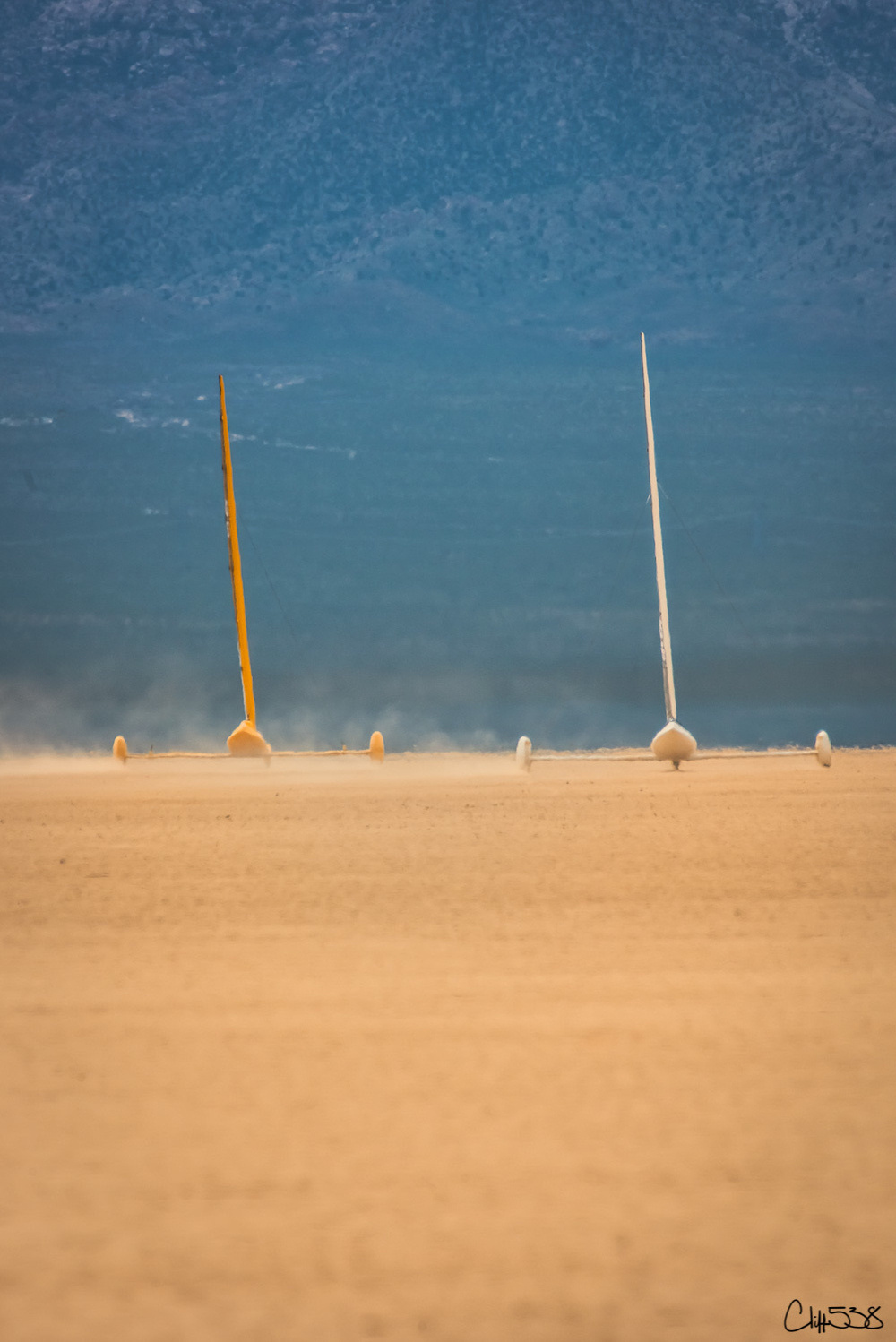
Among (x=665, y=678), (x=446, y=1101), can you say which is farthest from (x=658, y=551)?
(x=446, y=1101)

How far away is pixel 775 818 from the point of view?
1373cm

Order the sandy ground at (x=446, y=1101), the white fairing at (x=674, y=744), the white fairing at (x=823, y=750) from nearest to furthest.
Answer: the sandy ground at (x=446, y=1101)
the white fairing at (x=674, y=744)
the white fairing at (x=823, y=750)

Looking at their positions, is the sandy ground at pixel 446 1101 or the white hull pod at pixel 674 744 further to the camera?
the white hull pod at pixel 674 744

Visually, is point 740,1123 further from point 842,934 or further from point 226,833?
point 226,833

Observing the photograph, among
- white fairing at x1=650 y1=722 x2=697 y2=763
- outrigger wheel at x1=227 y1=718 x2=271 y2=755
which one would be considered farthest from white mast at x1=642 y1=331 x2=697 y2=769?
outrigger wheel at x1=227 y1=718 x2=271 y2=755

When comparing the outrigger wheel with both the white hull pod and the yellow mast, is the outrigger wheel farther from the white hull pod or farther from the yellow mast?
the white hull pod

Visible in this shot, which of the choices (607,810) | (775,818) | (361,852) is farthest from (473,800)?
(361,852)

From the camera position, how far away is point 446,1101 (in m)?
4.47

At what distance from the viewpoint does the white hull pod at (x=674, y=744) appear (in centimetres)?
1978

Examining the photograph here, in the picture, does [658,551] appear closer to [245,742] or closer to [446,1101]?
[245,742]

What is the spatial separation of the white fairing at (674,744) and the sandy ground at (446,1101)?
363 inches

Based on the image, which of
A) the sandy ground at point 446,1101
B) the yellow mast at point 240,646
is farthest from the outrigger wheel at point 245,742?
the sandy ground at point 446,1101

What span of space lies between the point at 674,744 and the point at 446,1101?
51.6ft

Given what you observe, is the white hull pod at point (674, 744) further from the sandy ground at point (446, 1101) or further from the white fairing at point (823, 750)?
the sandy ground at point (446, 1101)
